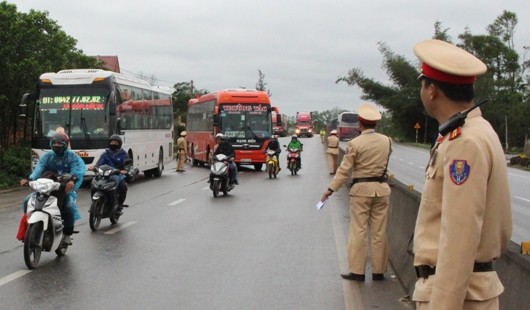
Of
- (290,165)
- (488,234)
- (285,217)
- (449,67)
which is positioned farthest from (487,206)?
(290,165)

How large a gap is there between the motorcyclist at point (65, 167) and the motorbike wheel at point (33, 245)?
29.7 inches

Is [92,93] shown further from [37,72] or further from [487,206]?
[487,206]

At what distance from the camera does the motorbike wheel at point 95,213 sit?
11463 millimetres

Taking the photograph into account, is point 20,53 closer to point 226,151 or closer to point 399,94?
point 226,151

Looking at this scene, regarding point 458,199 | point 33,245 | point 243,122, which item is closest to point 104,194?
point 33,245

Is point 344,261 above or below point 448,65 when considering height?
below

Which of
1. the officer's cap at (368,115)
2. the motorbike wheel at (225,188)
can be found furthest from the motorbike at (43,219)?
the motorbike wheel at (225,188)

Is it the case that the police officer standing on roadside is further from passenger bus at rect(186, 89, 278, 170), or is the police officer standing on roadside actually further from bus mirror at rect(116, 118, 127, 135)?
passenger bus at rect(186, 89, 278, 170)

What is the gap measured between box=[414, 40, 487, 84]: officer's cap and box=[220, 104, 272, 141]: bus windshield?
2692cm

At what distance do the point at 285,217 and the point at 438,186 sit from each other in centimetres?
1108

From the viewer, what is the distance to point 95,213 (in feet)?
37.9

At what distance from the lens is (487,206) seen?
106 inches

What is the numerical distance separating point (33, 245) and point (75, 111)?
12.6 metres

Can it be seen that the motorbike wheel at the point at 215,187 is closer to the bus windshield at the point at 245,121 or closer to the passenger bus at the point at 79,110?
the passenger bus at the point at 79,110
